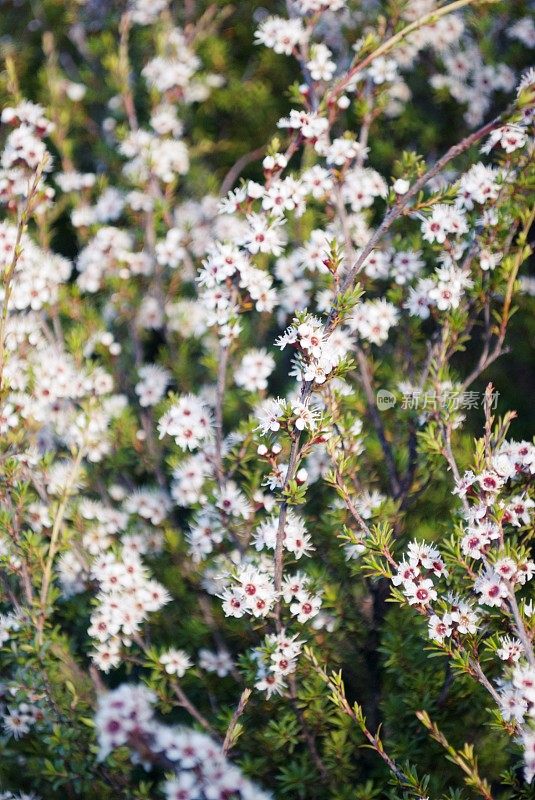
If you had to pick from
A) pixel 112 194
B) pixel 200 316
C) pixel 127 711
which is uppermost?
pixel 112 194

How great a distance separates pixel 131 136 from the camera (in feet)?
12.3

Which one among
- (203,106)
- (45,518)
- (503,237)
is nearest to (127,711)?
(45,518)

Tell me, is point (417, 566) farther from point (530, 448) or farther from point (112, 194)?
point (112, 194)

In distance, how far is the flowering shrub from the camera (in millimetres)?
2061

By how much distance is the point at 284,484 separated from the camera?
79.9 inches

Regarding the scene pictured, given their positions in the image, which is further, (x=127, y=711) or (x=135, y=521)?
(x=135, y=521)

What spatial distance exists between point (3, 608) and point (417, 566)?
1741mm

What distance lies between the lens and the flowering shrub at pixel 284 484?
81.1 inches

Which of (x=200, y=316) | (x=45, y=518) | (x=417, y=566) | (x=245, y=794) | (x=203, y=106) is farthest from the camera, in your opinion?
(x=203, y=106)

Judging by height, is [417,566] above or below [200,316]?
below

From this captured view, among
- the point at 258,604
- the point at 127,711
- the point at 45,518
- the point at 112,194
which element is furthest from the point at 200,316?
the point at 127,711

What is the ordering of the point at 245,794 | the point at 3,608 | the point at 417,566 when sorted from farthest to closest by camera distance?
the point at 3,608 → the point at 417,566 → the point at 245,794

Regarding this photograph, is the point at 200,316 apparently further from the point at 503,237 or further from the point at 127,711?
the point at 127,711

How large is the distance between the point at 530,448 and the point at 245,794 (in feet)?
3.74
